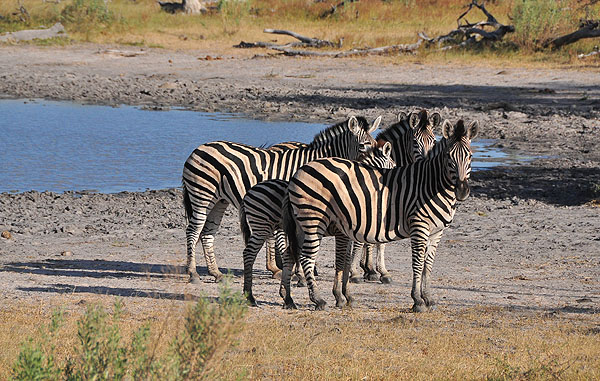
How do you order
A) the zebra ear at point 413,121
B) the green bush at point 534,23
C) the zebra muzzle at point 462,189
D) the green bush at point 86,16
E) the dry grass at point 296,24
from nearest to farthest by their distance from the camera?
the zebra muzzle at point 462,189 → the zebra ear at point 413,121 → the green bush at point 534,23 → the dry grass at point 296,24 → the green bush at point 86,16

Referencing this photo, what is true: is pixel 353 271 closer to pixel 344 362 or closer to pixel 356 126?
pixel 356 126

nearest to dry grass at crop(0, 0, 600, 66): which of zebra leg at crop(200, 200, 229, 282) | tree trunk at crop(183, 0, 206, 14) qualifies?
tree trunk at crop(183, 0, 206, 14)

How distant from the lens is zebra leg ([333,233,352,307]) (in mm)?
8922

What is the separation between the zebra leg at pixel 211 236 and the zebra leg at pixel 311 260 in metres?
1.81

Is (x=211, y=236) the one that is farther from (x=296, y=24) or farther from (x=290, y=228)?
(x=296, y=24)

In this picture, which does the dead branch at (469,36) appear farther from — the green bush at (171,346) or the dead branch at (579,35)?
the green bush at (171,346)

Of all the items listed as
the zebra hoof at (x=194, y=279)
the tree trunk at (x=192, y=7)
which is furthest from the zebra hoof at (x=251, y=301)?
the tree trunk at (x=192, y=7)

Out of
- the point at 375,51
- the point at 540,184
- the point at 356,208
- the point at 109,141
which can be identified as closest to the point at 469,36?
the point at 375,51

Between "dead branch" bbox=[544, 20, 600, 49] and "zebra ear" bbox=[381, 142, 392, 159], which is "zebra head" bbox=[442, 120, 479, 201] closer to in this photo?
"zebra ear" bbox=[381, 142, 392, 159]

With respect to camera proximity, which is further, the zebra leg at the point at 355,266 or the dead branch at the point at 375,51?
the dead branch at the point at 375,51

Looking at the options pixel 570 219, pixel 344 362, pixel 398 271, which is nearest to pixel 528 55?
pixel 570 219

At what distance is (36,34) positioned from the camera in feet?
124

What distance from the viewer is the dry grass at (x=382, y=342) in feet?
20.6

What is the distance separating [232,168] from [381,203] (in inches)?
87.8
